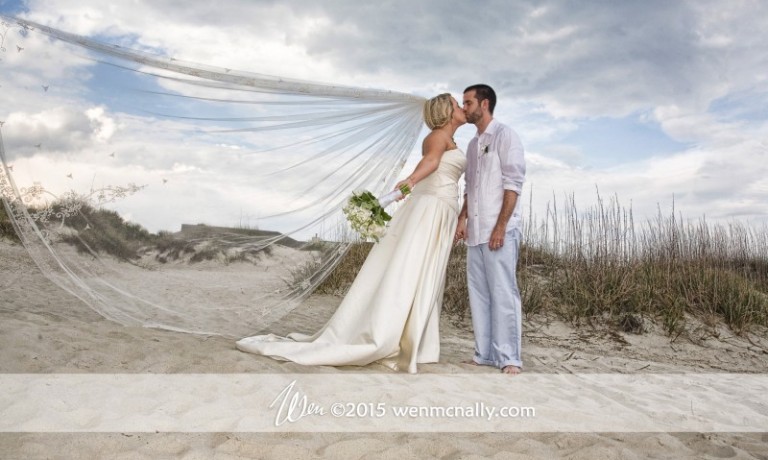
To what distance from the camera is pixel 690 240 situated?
9039 millimetres

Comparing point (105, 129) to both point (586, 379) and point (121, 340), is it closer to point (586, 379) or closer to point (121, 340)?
point (121, 340)

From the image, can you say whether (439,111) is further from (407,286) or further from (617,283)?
(617,283)

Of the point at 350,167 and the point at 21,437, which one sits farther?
the point at 350,167

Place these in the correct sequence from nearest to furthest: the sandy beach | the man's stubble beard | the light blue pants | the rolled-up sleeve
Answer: the sandy beach → the rolled-up sleeve → the light blue pants → the man's stubble beard

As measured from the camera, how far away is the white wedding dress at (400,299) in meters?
4.17

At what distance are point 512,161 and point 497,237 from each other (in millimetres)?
580

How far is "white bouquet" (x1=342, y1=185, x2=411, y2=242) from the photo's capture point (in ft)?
13.3

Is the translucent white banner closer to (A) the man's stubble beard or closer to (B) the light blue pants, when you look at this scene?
(B) the light blue pants

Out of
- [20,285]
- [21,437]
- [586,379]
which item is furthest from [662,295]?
[20,285]

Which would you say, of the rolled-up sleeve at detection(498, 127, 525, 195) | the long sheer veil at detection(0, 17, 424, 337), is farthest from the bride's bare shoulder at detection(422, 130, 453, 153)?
the long sheer veil at detection(0, 17, 424, 337)

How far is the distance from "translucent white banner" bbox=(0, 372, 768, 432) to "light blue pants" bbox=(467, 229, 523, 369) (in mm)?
262

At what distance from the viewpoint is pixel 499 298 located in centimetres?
443

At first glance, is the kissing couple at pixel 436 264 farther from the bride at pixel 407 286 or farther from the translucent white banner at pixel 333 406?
the translucent white banner at pixel 333 406

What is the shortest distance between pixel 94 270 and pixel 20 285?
2602mm
